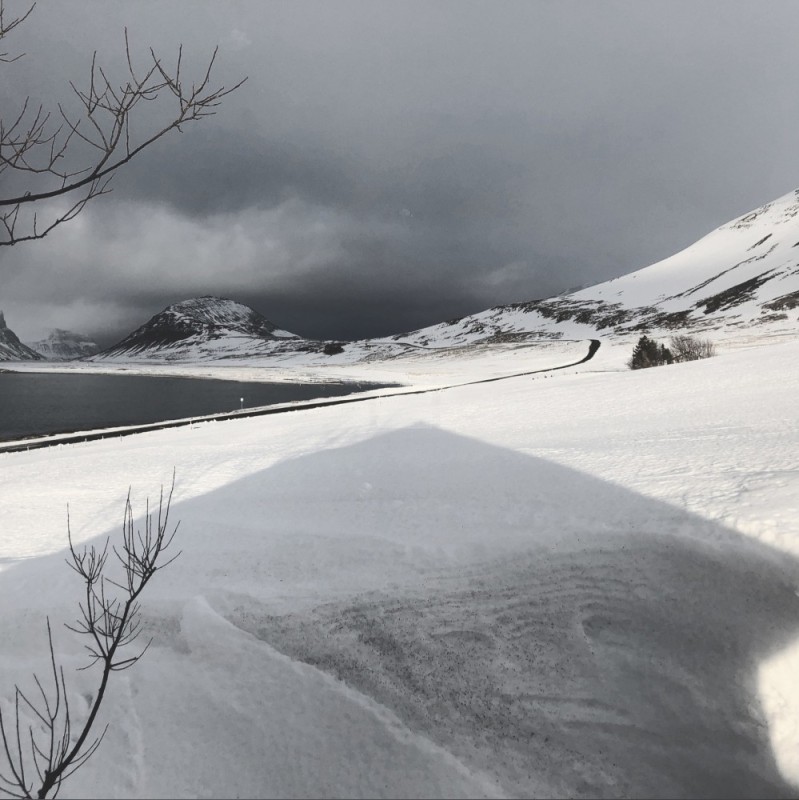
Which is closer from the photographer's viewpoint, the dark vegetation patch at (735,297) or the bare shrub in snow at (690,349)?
the bare shrub in snow at (690,349)

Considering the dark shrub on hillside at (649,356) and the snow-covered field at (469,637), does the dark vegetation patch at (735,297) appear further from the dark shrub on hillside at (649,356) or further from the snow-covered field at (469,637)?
the snow-covered field at (469,637)

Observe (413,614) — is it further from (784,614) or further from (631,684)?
(784,614)

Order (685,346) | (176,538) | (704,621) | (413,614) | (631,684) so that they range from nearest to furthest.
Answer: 1. (631,684)
2. (704,621)
3. (413,614)
4. (176,538)
5. (685,346)

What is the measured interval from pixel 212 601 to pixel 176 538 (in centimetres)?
191

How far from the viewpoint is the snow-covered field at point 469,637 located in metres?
3.36

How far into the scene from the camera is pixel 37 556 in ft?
20.8

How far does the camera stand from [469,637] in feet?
14.1

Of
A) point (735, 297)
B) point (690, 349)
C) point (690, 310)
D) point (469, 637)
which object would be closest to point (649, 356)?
point (690, 349)

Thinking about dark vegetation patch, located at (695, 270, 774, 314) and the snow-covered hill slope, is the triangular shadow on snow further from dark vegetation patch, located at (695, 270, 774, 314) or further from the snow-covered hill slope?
dark vegetation patch, located at (695, 270, 774, 314)

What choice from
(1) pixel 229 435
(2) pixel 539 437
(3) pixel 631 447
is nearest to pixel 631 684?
(3) pixel 631 447

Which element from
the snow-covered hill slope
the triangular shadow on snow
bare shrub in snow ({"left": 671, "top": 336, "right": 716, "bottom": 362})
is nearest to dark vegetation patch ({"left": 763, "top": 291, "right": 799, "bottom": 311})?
the snow-covered hill slope

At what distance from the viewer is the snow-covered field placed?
3.36 meters

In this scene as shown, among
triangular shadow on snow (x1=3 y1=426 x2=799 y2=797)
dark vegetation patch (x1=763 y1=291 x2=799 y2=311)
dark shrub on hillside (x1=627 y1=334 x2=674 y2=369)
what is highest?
dark vegetation patch (x1=763 y1=291 x2=799 y2=311)

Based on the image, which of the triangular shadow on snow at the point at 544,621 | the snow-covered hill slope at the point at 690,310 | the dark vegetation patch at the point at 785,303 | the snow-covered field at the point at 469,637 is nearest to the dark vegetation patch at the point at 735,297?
the snow-covered hill slope at the point at 690,310
